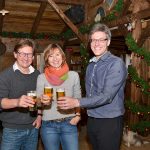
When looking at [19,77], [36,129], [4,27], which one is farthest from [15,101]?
[4,27]

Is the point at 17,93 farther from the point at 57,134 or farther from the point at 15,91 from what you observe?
the point at 57,134

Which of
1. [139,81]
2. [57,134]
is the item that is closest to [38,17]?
[139,81]

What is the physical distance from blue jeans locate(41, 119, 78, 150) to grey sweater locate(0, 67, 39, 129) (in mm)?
178

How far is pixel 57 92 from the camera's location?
2.29 meters

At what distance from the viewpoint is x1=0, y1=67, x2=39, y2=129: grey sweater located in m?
2.34

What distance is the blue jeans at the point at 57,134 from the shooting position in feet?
8.00

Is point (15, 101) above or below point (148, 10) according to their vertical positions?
below

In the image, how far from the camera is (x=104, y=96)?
2.07m

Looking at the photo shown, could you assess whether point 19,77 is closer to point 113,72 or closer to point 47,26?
point 113,72

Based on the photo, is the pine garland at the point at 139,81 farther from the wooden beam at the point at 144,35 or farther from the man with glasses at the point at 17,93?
the man with glasses at the point at 17,93

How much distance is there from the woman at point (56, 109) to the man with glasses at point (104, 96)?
0.29m

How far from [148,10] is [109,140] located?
342cm

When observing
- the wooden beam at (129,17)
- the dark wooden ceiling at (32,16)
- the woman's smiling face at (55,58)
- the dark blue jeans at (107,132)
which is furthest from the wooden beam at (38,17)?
the dark blue jeans at (107,132)

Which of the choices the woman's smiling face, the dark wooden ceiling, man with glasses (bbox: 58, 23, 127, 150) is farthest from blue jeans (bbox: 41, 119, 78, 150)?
the dark wooden ceiling
